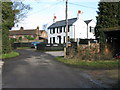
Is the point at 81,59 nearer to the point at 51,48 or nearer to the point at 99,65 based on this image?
the point at 99,65

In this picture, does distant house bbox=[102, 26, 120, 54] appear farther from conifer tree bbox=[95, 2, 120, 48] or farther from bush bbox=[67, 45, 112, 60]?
conifer tree bbox=[95, 2, 120, 48]

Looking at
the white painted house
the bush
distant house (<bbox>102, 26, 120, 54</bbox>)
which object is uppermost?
the white painted house

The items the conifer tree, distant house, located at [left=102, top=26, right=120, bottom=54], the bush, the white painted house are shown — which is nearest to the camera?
the bush

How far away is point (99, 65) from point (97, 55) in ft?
9.63

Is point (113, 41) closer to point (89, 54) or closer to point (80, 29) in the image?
point (89, 54)

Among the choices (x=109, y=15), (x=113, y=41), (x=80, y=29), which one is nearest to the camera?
(x=113, y=41)

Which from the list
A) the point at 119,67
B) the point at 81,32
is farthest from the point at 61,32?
the point at 119,67

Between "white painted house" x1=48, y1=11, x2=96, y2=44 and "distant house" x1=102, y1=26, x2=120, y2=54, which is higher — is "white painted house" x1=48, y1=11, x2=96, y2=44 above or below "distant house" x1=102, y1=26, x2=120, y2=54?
above

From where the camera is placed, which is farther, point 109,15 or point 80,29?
point 80,29

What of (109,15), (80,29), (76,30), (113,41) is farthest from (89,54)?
(80,29)

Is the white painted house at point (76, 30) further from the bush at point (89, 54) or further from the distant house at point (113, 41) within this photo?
the bush at point (89, 54)

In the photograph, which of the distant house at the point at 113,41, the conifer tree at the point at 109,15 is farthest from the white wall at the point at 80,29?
the distant house at the point at 113,41

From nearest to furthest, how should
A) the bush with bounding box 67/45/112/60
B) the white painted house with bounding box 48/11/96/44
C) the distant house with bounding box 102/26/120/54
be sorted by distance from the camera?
the bush with bounding box 67/45/112/60
the distant house with bounding box 102/26/120/54
the white painted house with bounding box 48/11/96/44

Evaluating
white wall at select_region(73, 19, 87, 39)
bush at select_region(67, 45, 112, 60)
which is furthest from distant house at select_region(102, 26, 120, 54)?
white wall at select_region(73, 19, 87, 39)
